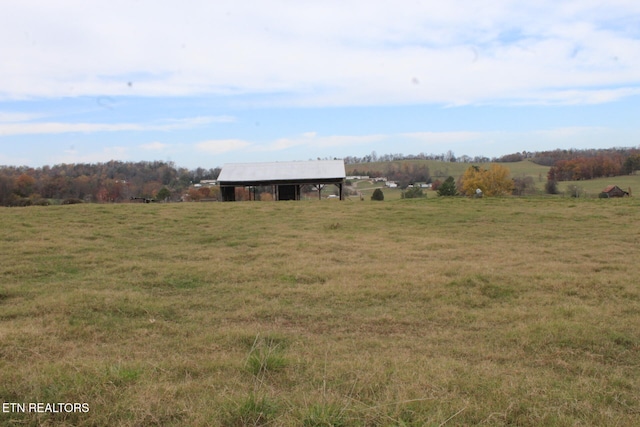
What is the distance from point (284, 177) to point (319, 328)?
25.1 meters

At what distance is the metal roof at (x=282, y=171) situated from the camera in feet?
99.0

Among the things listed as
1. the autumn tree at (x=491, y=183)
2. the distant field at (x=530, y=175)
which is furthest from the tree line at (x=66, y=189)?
the autumn tree at (x=491, y=183)

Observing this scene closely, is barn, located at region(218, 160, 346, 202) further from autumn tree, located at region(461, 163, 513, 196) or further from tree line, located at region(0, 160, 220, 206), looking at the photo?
autumn tree, located at region(461, 163, 513, 196)

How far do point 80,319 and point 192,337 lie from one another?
1656 millimetres

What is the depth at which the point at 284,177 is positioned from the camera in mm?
30453

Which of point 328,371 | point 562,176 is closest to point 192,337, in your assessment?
point 328,371

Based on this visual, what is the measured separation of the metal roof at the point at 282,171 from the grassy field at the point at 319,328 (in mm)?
16620

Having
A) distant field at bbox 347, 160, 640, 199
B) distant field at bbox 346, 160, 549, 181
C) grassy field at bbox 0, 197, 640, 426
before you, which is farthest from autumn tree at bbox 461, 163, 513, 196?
grassy field at bbox 0, 197, 640, 426

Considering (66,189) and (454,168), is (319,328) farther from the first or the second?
(454,168)

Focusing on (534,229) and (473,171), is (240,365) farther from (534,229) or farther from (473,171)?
(473,171)

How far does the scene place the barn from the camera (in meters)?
30.1

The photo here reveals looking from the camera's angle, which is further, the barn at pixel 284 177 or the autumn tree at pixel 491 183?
the autumn tree at pixel 491 183

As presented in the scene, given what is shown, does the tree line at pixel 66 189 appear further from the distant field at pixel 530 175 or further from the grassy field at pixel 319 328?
the distant field at pixel 530 175

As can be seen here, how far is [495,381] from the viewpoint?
383 cm
